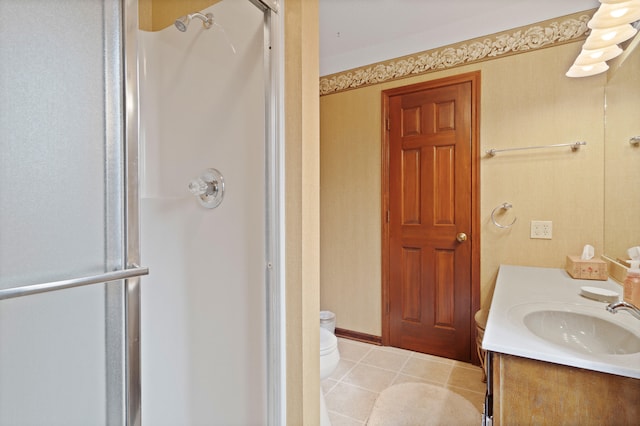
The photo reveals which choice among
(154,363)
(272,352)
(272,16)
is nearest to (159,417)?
(154,363)

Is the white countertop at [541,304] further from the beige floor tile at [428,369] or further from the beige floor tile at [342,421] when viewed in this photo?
the beige floor tile at [342,421]

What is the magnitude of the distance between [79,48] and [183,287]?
0.93 metres

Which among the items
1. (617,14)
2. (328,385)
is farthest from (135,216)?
(617,14)

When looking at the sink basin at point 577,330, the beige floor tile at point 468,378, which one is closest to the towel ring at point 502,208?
the beige floor tile at point 468,378

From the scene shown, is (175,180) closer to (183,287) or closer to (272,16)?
(183,287)

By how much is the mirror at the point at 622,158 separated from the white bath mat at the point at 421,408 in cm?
114

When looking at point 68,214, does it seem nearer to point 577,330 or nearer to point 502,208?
point 577,330

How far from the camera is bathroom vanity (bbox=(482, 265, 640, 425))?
792 mm

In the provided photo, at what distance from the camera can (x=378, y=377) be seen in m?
2.21

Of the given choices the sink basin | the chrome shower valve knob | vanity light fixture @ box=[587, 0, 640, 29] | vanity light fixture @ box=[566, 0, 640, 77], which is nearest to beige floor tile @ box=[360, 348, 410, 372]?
the sink basin

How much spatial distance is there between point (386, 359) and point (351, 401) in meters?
0.62

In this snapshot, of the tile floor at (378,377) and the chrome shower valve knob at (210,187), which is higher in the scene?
the chrome shower valve knob at (210,187)

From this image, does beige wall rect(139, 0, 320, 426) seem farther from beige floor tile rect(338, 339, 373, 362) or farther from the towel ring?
the towel ring

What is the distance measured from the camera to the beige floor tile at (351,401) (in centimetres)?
184
